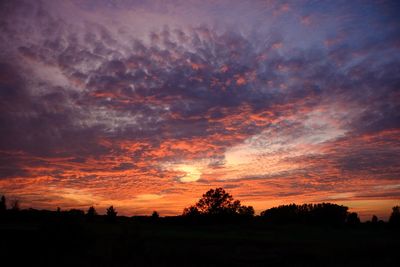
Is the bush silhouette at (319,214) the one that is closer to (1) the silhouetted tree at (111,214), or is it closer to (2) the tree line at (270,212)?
(2) the tree line at (270,212)

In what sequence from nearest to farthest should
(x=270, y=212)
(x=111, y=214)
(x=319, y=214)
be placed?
(x=111, y=214), (x=319, y=214), (x=270, y=212)

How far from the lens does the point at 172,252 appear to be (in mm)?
22469

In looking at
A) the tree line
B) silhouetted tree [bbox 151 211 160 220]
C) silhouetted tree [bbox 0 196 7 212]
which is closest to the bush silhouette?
the tree line

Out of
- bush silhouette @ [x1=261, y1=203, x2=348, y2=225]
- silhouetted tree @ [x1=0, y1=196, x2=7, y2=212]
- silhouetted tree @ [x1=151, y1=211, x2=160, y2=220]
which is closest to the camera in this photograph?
silhouetted tree @ [x1=0, y1=196, x2=7, y2=212]

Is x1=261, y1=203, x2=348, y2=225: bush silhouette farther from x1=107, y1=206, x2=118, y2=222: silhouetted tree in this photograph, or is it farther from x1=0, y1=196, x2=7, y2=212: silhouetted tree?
x1=0, y1=196, x2=7, y2=212: silhouetted tree

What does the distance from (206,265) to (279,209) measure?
105984 millimetres

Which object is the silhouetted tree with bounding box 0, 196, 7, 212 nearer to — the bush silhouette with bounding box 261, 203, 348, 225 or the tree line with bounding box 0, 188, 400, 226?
the tree line with bounding box 0, 188, 400, 226

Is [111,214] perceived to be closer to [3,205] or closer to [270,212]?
[3,205]

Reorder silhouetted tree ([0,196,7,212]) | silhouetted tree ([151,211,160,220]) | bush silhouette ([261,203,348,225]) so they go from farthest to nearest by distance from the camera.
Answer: bush silhouette ([261,203,348,225]), silhouetted tree ([151,211,160,220]), silhouetted tree ([0,196,7,212])

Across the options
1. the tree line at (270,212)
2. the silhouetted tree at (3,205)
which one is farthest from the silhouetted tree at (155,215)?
the silhouetted tree at (3,205)

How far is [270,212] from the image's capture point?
117750mm

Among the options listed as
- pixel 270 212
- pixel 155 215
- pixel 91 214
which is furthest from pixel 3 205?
pixel 270 212

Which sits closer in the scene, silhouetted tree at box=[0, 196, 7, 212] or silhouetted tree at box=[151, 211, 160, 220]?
silhouetted tree at box=[0, 196, 7, 212]

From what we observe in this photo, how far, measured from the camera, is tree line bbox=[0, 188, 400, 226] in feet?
246
